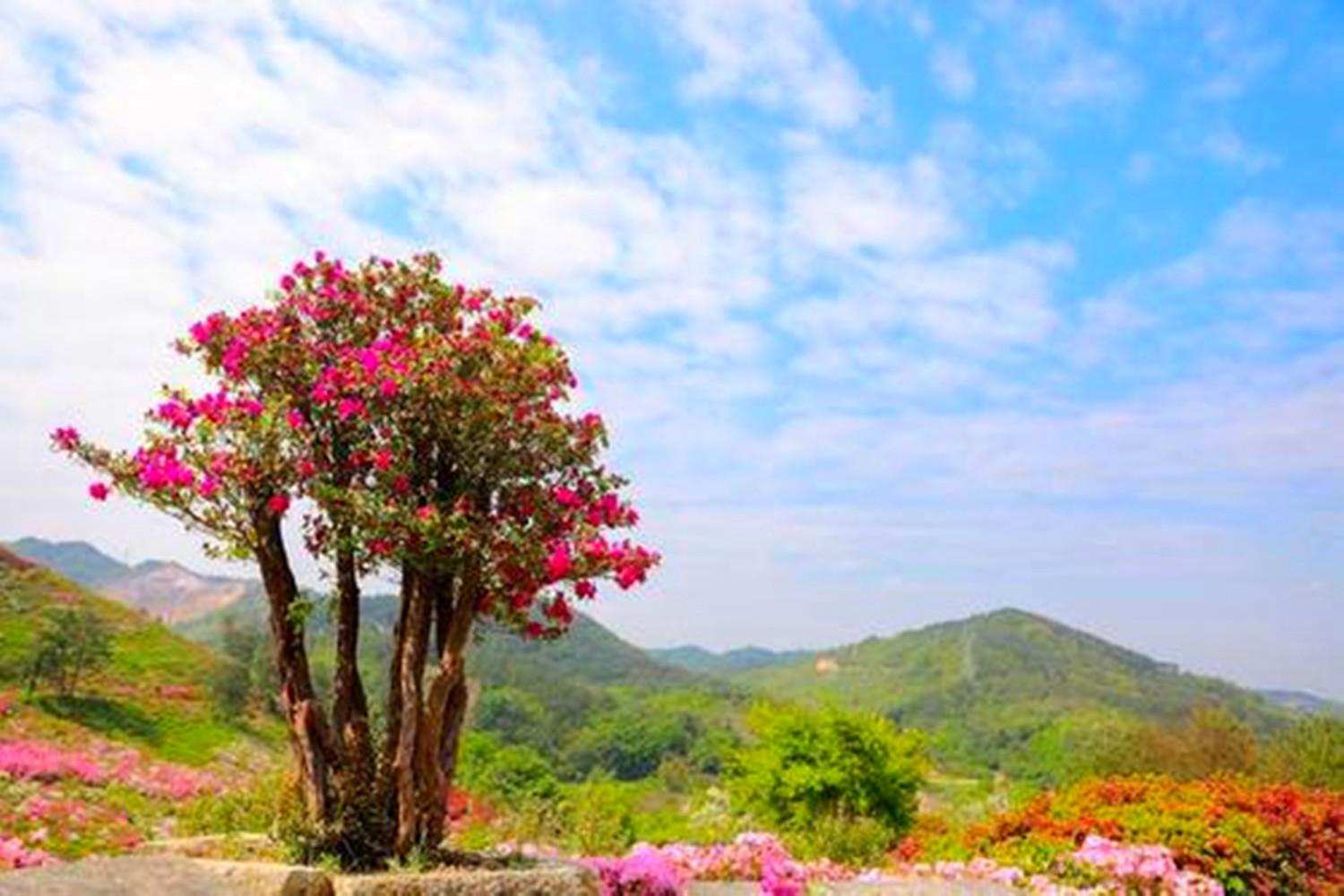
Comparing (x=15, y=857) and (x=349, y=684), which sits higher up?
(x=349, y=684)

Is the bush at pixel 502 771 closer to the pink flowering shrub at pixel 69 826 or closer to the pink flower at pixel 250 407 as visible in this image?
the pink flowering shrub at pixel 69 826

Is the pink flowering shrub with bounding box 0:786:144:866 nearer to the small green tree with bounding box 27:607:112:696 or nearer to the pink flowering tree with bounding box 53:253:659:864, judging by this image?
the pink flowering tree with bounding box 53:253:659:864

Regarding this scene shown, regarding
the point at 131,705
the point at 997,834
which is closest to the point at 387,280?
the point at 997,834

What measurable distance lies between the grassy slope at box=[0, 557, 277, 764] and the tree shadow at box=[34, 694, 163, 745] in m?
0.04

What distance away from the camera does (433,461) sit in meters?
10.1

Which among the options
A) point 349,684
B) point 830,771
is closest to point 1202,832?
point 830,771

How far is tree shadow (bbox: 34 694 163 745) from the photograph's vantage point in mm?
41781

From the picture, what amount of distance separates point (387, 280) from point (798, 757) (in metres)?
18.7

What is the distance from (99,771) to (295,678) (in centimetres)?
2433

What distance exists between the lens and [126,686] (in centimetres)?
5128

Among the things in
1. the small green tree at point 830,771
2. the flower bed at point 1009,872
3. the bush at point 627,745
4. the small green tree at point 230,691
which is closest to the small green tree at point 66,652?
the small green tree at point 230,691

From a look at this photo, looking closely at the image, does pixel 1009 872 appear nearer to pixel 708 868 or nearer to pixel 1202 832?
pixel 1202 832

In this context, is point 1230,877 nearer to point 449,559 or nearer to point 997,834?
point 997,834

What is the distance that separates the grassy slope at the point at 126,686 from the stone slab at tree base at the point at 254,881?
34.1 meters
